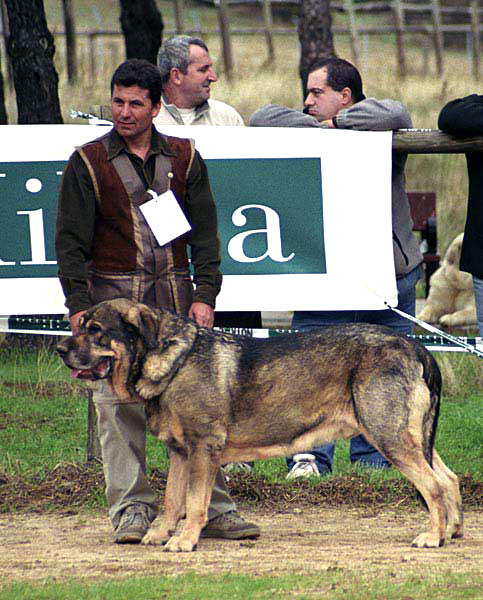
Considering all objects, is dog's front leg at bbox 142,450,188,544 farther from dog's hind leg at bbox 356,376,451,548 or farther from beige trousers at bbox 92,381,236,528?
dog's hind leg at bbox 356,376,451,548

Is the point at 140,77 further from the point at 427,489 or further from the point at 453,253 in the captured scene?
the point at 453,253

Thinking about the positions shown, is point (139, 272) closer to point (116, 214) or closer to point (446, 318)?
point (116, 214)

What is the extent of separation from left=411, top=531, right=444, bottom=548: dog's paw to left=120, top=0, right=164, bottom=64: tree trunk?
11.9 meters

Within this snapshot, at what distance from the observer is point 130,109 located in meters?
6.60

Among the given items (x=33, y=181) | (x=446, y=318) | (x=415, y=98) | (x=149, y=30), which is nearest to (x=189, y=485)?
(x=33, y=181)

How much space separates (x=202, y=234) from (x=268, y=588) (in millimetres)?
2040

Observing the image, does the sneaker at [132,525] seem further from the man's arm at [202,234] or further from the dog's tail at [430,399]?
the dog's tail at [430,399]

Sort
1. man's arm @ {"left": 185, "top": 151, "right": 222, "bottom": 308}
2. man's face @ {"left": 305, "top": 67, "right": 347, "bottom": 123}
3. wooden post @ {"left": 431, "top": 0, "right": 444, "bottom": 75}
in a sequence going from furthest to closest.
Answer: wooden post @ {"left": 431, "top": 0, "right": 444, "bottom": 75} → man's face @ {"left": 305, "top": 67, "right": 347, "bottom": 123} → man's arm @ {"left": 185, "top": 151, "right": 222, "bottom": 308}

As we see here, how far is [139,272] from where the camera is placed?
6719mm

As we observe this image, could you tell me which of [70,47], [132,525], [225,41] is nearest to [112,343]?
[132,525]

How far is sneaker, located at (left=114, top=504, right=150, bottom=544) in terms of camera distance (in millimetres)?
6633

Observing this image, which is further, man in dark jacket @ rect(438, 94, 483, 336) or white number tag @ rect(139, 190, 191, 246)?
man in dark jacket @ rect(438, 94, 483, 336)

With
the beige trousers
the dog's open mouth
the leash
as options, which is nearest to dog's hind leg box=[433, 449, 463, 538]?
the beige trousers

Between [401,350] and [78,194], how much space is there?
71.5 inches
